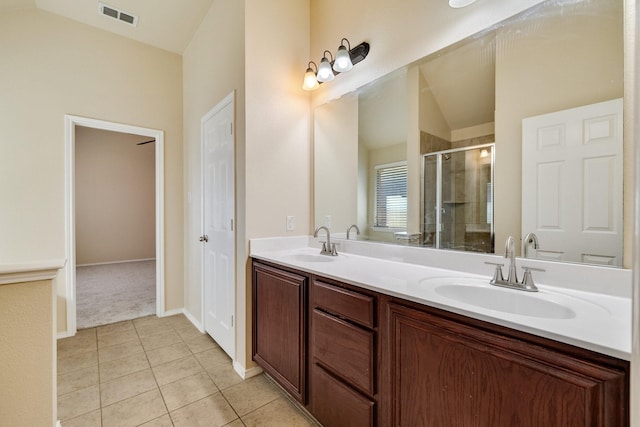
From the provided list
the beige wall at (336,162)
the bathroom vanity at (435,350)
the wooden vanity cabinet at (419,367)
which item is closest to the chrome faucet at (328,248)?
the beige wall at (336,162)

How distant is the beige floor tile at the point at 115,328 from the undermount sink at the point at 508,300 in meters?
3.11

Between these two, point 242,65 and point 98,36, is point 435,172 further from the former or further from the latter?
point 98,36

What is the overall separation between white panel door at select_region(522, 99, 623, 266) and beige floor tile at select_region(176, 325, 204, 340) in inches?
111

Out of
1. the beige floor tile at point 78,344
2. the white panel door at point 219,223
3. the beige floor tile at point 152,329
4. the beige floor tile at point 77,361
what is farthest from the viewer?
the beige floor tile at point 152,329

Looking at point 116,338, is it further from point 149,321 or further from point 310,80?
point 310,80

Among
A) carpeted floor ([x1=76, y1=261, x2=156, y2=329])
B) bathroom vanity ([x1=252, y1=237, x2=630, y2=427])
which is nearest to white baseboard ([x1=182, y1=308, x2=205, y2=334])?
carpeted floor ([x1=76, y1=261, x2=156, y2=329])

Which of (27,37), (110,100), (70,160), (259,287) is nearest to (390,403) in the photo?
(259,287)

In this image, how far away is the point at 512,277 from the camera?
1.13 meters

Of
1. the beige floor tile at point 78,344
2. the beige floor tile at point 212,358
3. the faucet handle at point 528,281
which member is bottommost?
the beige floor tile at point 212,358

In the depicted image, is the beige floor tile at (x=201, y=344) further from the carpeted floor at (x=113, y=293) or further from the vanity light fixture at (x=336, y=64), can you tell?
the vanity light fixture at (x=336, y=64)

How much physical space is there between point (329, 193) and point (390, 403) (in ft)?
4.94

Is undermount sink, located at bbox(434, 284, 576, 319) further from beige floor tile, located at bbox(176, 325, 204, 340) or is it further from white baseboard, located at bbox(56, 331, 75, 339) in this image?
white baseboard, located at bbox(56, 331, 75, 339)

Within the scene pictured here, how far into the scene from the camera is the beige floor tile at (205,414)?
1557mm

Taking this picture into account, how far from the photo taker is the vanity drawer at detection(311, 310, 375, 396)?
1162 mm
